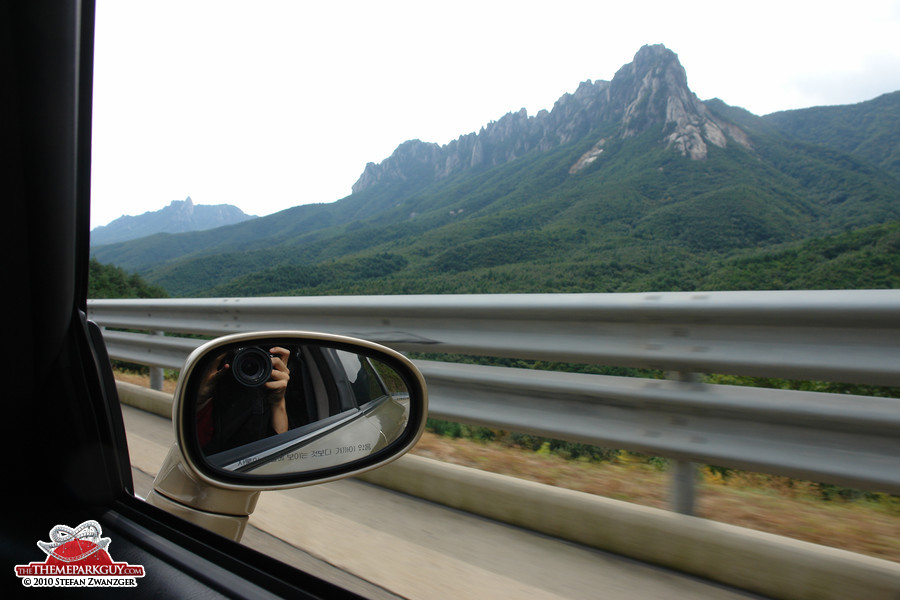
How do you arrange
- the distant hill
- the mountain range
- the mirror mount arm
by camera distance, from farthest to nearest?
the distant hill, the mountain range, the mirror mount arm

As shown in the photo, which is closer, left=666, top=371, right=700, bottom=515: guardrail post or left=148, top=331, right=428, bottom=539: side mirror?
left=148, top=331, right=428, bottom=539: side mirror

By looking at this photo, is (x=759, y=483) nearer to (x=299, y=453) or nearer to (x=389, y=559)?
(x=389, y=559)

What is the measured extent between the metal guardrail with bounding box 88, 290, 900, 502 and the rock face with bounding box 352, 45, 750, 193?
90.4 metres

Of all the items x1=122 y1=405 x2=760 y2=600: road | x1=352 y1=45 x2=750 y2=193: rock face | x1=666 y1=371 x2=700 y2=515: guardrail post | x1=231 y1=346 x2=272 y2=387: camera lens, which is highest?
x1=352 y1=45 x2=750 y2=193: rock face

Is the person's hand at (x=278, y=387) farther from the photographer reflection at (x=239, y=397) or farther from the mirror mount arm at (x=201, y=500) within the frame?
the mirror mount arm at (x=201, y=500)

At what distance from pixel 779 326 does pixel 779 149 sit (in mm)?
87681

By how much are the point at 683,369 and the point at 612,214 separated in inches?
2769

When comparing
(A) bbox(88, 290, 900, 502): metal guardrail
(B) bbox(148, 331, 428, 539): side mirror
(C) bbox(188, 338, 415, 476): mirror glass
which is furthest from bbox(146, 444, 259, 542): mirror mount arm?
(A) bbox(88, 290, 900, 502): metal guardrail

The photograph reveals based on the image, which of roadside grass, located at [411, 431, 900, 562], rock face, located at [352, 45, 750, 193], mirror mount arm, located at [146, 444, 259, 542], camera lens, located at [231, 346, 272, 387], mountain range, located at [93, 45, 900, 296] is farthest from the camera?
rock face, located at [352, 45, 750, 193]

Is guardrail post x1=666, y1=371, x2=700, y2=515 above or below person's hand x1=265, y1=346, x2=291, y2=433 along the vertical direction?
below

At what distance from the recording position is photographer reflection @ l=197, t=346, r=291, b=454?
1.02 meters

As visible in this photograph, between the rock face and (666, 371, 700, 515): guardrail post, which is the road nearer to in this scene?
(666, 371, 700, 515): guardrail post

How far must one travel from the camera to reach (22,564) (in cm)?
117

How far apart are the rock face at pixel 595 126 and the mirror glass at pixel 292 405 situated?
91.5m
